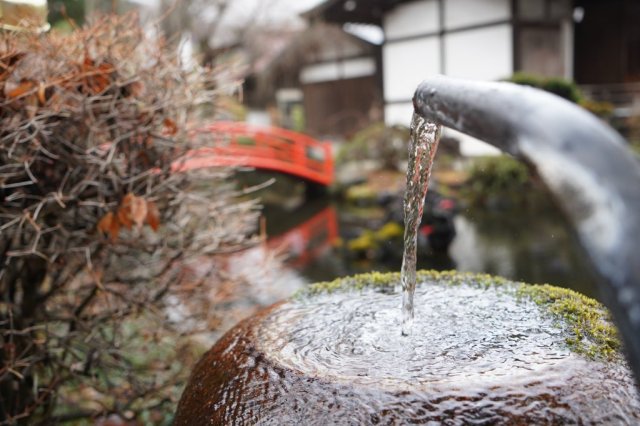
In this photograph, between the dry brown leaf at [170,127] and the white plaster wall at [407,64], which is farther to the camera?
the white plaster wall at [407,64]

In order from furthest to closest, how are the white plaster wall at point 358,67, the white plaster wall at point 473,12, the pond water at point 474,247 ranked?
the white plaster wall at point 358,67 → the white plaster wall at point 473,12 → the pond water at point 474,247

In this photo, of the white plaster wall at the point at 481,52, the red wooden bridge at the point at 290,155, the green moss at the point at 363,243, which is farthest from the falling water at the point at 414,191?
the white plaster wall at the point at 481,52

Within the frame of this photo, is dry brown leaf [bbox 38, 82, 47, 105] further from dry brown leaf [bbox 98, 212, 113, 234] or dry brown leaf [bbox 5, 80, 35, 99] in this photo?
dry brown leaf [bbox 98, 212, 113, 234]

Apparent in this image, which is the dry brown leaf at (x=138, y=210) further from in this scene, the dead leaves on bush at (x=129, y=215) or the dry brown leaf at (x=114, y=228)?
the dry brown leaf at (x=114, y=228)

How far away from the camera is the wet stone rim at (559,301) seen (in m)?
1.64

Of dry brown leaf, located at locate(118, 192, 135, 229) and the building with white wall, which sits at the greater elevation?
the building with white wall

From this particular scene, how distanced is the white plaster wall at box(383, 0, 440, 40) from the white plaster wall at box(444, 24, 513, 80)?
73cm

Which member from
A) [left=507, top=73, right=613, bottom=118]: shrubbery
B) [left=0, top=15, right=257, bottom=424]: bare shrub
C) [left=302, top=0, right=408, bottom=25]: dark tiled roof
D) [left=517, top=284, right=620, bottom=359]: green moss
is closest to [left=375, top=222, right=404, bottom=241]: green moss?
[left=507, top=73, right=613, bottom=118]: shrubbery

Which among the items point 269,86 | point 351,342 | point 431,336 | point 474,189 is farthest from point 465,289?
point 269,86

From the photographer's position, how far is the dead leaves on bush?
102 inches

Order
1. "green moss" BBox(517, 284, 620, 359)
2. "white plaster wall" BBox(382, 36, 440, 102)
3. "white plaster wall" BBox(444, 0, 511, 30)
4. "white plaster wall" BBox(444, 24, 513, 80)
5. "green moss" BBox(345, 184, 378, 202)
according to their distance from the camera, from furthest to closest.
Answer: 1. "white plaster wall" BBox(382, 36, 440, 102)
2. "green moss" BBox(345, 184, 378, 202)
3. "white plaster wall" BBox(444, 24, 513, 80)
4. "white plaster wall" BBox(444, 0, 511, 30)
5. "green moss" BBox(517, 284, 620, 359)

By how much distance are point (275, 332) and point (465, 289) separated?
882 millimetres

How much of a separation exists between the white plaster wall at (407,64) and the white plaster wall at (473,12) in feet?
2.19

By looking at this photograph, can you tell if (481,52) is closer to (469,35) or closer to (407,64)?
(469,35)
